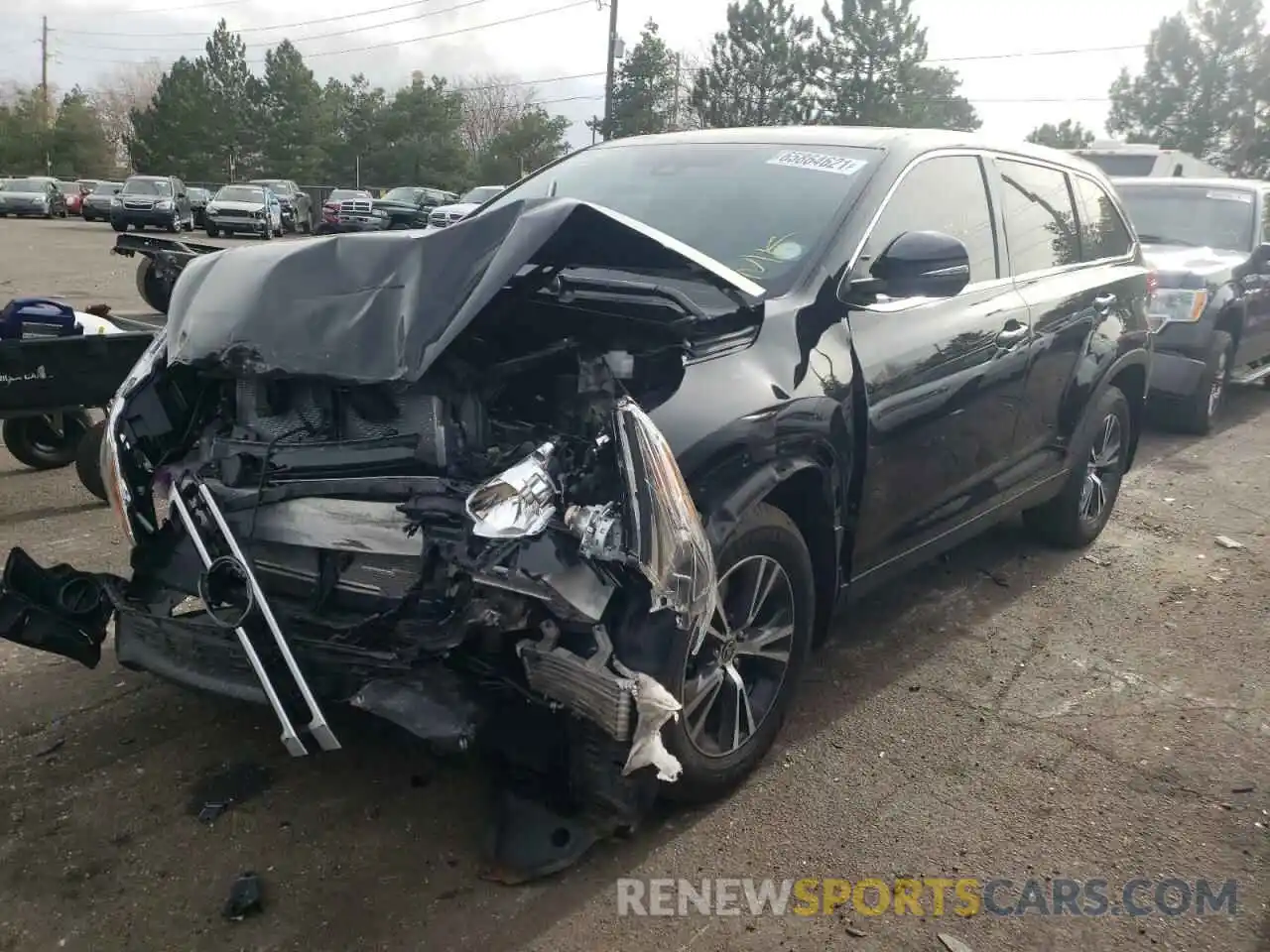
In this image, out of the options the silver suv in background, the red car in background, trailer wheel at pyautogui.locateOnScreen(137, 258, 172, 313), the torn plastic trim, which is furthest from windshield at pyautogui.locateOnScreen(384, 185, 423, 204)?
the torn plastic trim

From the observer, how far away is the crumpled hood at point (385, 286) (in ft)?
8.89

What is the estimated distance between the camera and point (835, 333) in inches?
136

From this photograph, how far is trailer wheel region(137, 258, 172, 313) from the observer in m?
4.57

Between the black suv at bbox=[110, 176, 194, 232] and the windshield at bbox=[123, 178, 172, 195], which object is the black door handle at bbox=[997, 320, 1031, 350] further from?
the windshield at bbox=[123, 178, 172, 195]

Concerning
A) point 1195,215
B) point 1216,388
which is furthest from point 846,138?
point 1195,215

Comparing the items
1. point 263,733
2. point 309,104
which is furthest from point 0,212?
point 263,733

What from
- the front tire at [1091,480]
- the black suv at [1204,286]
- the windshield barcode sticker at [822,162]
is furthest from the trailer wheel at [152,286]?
the black suv at [1204,286]

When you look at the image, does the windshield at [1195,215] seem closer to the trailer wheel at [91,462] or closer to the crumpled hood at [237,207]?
the trailer wheel at [91,462]

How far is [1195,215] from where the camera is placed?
9.53m

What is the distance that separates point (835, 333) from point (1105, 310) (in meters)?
2.38

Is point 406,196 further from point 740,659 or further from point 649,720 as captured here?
point 649,720

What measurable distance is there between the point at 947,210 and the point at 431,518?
251 cm

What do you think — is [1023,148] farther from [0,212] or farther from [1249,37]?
[0,212]

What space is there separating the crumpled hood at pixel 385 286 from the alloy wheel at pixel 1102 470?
10.3ft
